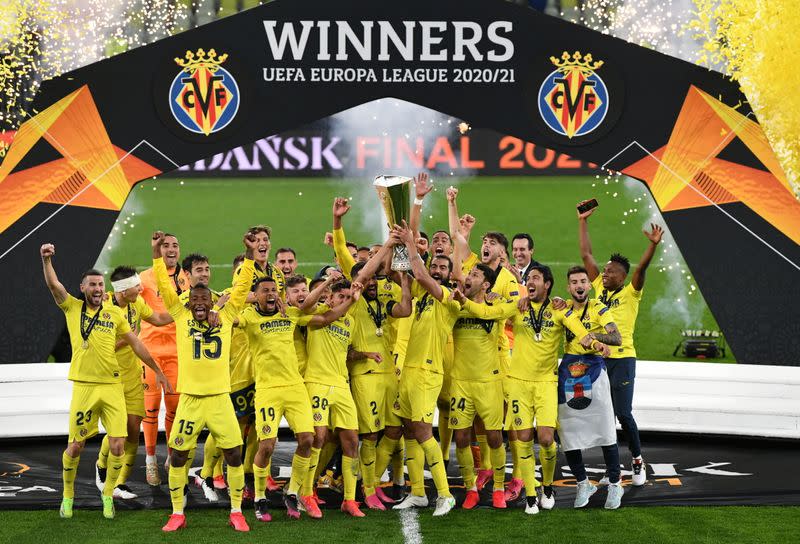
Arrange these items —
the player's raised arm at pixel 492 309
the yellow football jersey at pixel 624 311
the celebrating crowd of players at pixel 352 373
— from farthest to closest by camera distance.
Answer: the yellow football jersey at pixel 624 311, the player's raised arm at pixel 492 309, the celebrating crowd of players at pixel 352 373

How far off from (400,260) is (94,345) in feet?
7.22

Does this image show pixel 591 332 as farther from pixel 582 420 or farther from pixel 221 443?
pixel 221 443

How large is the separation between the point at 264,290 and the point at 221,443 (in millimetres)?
1071

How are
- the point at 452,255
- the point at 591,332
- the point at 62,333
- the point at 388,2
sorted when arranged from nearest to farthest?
the point at 591,332 → the point at 452,255 → the point at 388,2 → the point at 62,333

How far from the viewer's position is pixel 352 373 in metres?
8.34

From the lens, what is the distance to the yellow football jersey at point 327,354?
26.4 ft

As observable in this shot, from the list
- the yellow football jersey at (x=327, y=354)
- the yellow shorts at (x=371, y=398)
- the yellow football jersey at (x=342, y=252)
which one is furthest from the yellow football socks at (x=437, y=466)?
the yellow football jersey at (x=342, y=252)

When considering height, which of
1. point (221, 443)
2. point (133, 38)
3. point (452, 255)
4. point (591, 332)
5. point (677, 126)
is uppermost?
point (133, 38)

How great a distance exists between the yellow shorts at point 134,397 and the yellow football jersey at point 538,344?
112 inches

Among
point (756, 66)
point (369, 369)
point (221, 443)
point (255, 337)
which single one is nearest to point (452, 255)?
point (369, 369)

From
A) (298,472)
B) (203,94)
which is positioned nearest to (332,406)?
(298,472)

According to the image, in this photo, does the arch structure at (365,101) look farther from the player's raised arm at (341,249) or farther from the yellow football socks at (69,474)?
the yellow football socks at (69,474)

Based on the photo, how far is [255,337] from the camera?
7.94m

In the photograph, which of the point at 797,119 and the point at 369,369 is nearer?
the point at 369,369
